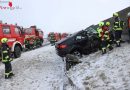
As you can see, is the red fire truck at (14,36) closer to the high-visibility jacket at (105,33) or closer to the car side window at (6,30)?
the car side window at (6,30)

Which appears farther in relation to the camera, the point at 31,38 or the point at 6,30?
the point at 31,38

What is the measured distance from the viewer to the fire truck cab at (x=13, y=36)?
67.7ft

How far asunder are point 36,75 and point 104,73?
16.0 ft

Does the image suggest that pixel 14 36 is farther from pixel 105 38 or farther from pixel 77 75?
pixel 77 75

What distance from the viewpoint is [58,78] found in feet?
47.0

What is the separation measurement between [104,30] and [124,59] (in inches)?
171

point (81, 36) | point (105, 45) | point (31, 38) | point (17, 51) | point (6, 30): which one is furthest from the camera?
point (31, 38)

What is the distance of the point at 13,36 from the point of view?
21.5m

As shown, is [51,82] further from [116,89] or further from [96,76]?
[116,89]

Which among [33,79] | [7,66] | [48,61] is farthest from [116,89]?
[48,61]

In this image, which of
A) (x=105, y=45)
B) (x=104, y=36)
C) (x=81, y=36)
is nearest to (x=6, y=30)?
(x=81, y=36)

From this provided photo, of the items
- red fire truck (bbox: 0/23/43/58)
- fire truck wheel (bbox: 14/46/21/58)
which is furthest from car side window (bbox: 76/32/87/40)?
fire truck wheel (bbox: 14/46/21/58)

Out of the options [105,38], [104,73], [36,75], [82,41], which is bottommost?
[36,75]

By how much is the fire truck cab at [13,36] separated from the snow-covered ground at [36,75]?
6.68 feet
